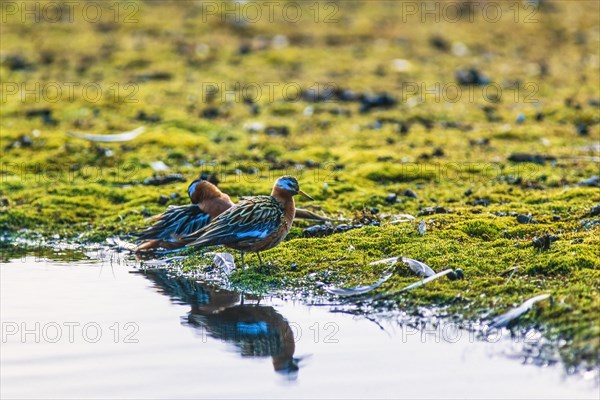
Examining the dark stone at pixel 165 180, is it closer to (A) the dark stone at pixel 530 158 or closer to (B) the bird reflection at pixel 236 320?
(B) the bird reflection at pixel 236 320

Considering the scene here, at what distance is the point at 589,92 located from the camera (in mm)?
24703

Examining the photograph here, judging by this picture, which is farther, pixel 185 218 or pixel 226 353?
pixel 185 218

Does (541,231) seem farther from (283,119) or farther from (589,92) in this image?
(589,92)

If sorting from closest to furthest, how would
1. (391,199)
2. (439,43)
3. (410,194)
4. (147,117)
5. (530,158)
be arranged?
(391,199)
(410,194)
(530,158)
(147,117)
(439,43)

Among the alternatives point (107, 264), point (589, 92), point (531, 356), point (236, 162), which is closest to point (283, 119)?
point (236, 162)

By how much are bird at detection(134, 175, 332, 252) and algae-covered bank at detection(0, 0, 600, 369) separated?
36 cm

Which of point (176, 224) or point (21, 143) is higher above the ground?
point (21, 143)

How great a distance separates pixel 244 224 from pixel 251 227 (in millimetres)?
98

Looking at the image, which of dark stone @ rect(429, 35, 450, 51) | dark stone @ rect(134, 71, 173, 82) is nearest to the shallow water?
dark stone @ rect(134, 71, 173, 82)

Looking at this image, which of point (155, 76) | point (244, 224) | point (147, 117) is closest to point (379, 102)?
point (147, 117)

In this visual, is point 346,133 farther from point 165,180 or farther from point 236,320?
point 236,320

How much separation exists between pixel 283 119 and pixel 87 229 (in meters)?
8.26

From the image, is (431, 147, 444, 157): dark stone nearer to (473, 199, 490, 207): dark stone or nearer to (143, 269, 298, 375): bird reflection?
(473, 199, 490, 207): dark stone

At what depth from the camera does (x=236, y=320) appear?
412 inches
